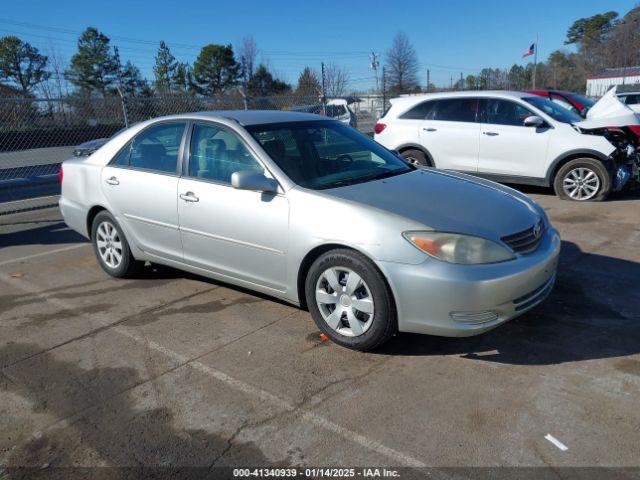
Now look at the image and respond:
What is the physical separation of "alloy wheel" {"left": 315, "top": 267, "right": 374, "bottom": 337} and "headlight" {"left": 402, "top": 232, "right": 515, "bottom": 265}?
453mm

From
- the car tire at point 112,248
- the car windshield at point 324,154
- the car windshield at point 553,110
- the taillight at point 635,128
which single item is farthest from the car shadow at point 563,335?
the taillight at point 635,128

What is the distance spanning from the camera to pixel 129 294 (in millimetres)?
4926

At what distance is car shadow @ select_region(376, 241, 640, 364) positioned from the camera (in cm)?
353

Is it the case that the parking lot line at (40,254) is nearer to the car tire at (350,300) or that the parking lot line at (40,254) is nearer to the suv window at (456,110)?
the car tire at (350,300)

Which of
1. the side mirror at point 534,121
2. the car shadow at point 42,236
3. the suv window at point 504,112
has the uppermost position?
the suv window at point 504,112

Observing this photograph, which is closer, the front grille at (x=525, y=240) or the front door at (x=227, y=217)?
the front grille at (x=525, y=240)

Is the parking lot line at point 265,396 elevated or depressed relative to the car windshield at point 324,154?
depressed

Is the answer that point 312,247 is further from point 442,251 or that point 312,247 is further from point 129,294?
point 129,294

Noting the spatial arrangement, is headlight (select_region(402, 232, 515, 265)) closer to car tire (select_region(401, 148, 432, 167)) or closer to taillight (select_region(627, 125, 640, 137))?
car tire (select_region(401, 148, 432, 167))

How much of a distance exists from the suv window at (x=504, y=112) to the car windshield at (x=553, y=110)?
18 cm

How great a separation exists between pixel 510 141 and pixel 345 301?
598 cm

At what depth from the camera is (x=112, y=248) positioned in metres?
5.24

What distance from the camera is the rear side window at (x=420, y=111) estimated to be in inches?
364

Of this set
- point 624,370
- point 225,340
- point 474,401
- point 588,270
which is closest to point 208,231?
point 225,340
